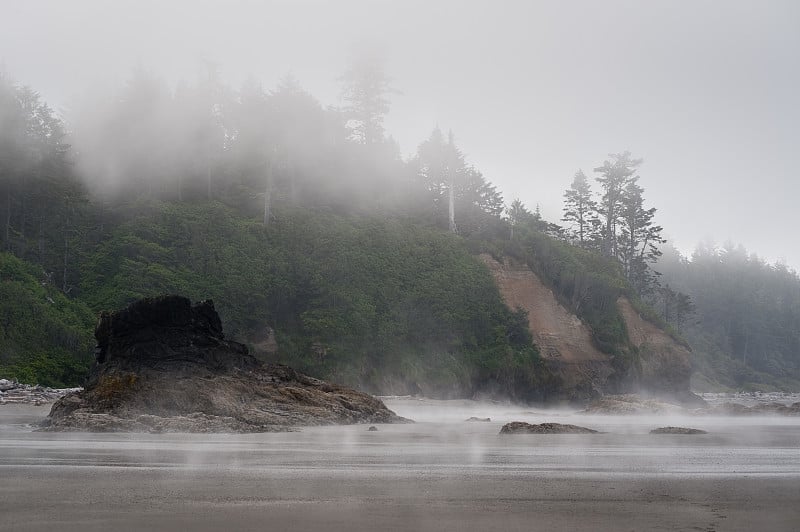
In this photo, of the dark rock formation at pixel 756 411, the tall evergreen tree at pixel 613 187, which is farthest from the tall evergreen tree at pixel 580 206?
the dark rock formation at pixel 756 411

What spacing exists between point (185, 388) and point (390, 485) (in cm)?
1163

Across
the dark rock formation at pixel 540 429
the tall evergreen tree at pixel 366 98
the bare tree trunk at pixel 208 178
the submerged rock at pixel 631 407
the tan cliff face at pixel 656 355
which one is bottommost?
the submerged rock at pixel 631 407

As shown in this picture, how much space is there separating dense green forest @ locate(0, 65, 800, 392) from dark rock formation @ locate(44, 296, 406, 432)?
1268 centimetres

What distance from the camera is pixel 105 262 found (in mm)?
39344

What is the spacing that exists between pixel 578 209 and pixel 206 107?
Result: 132ft

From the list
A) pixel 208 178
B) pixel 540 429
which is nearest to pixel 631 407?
pixel 540 429

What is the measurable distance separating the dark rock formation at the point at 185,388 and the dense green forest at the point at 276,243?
1268 cm

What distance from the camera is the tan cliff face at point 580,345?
41.4m

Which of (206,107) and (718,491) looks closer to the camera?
(718,491)

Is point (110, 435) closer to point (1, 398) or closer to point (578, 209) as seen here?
point (1, 398)

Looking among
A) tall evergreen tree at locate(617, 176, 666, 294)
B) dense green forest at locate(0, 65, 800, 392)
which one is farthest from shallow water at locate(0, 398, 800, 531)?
tall evergreen tree at locate(617, 176, 666, 294)

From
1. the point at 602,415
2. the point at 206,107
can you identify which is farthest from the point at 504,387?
the point at 206,107

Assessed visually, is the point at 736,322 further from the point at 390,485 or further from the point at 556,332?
the point at 390,485

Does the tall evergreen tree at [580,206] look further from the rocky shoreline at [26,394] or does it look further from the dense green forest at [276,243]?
the rocky shoreline at [26,394]
